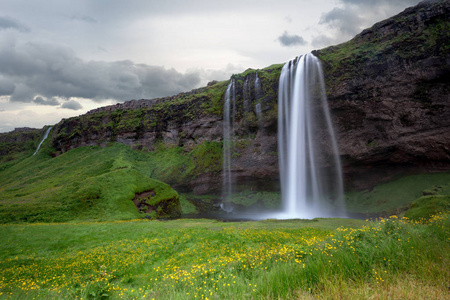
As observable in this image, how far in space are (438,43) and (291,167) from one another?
98.6 feet

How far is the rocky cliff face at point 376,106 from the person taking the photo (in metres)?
34.8

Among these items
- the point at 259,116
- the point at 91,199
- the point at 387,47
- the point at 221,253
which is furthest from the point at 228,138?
the point at 221,253

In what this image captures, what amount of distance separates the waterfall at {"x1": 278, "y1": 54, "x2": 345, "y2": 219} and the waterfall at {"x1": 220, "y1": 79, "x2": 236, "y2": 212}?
13.4 m

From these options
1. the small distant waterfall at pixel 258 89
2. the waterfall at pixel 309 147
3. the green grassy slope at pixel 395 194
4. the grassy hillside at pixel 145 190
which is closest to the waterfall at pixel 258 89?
the small distant waterfall at pixel 258 89

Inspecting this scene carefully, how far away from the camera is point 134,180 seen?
4328cm

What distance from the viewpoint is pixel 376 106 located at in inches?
1501

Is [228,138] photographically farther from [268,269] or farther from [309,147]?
[268,269]

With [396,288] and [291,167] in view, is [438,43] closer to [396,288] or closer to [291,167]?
[291,167]

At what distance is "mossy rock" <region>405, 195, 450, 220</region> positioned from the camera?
53.2ft

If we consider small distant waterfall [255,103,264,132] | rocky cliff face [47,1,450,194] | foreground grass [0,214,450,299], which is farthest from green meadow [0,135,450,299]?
small distant waterfall [255,103,264,132]

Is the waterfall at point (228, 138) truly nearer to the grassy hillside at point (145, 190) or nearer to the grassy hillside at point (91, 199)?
the grassy hillside at point (145, 190)

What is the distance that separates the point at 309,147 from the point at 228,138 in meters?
20.8

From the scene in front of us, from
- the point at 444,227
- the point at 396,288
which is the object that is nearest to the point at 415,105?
the point at 444,227

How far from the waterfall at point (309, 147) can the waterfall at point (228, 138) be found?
43.8 feet
